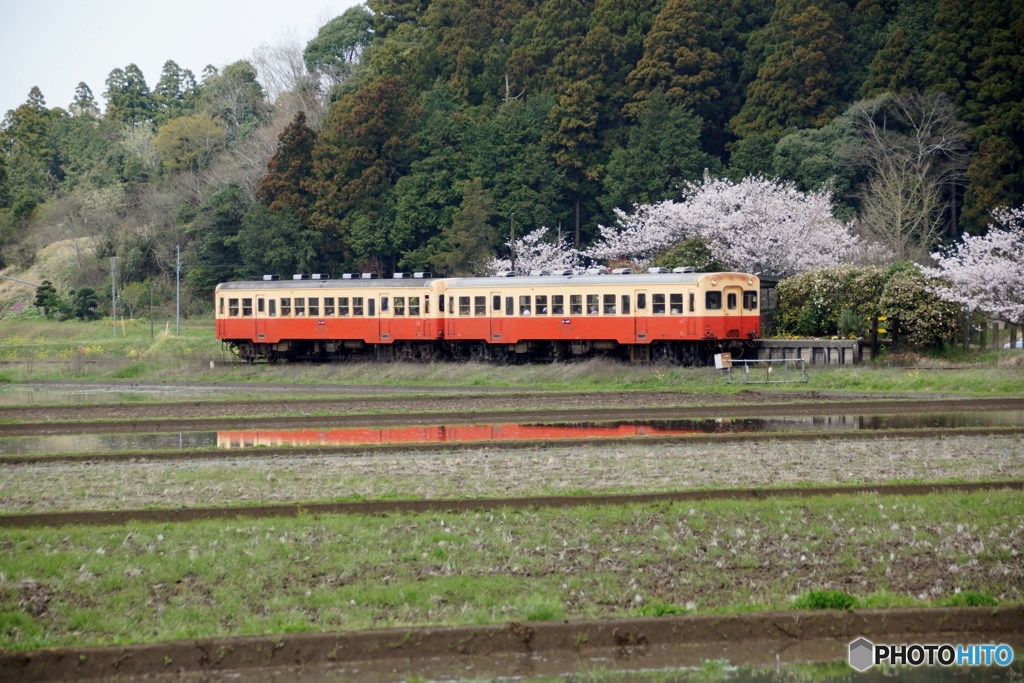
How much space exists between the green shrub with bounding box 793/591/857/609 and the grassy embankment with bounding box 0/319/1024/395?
1937 centimetres

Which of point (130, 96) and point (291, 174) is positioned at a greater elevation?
point (130, 96)

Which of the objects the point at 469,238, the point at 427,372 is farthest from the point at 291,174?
the point at 427,372

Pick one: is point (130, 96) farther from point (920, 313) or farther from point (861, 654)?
point (861, 654)

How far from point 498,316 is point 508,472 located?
22.7 meters

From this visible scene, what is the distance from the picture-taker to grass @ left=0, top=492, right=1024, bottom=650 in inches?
333

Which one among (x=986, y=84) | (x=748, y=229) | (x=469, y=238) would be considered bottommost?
(x=748, y=229)

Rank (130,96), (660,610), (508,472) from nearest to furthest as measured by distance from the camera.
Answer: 1. (660,610)
2. (508,472)
3. (130,96)

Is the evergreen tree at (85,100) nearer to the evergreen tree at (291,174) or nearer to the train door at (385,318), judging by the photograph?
the evergreen tree at (291,174)

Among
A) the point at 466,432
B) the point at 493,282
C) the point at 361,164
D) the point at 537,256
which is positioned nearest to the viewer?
the point at 466,432

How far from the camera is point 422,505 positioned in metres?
11.7

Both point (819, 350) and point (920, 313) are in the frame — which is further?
point (819, 350)

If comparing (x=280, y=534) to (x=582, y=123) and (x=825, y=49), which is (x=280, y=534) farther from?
(x=825, y=49)

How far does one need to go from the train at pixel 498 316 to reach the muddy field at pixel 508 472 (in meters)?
16.5

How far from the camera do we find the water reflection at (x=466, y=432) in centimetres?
1889
